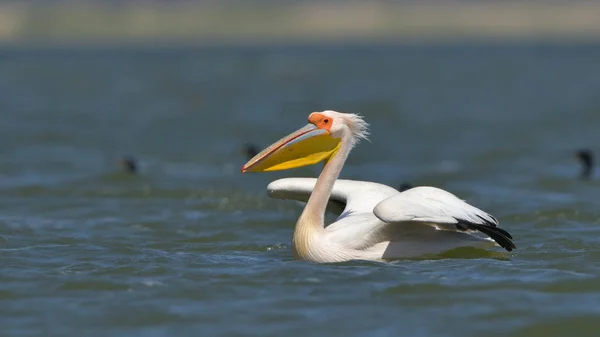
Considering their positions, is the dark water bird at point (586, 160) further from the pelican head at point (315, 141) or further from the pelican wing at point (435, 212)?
the pelican wing at point (435, 212)

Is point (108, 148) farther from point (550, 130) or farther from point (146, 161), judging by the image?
point (550, 130)

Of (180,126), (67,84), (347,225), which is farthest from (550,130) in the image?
(67,84)

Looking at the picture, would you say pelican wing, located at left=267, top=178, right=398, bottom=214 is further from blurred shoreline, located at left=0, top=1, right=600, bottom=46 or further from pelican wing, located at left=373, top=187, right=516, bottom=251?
blurred shoreline, located at left=0, top=1, right=600, bottom=46

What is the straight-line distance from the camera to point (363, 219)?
27.9ft

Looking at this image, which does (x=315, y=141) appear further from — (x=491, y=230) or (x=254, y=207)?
(x=254, y=207)

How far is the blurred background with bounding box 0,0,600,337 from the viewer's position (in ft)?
23.8

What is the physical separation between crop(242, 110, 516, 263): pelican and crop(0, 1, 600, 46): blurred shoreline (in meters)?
88.2

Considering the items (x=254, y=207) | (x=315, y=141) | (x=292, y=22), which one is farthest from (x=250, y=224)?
(x=292, y=22)

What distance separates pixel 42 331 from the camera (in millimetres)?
6973

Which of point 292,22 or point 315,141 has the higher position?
point 292,22

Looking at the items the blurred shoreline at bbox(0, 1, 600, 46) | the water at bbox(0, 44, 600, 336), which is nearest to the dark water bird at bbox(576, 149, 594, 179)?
the water at bbox(0, 44, 600, 336)

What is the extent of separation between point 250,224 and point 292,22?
106m

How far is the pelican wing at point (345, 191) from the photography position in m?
9.17

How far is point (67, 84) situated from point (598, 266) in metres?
30.2
